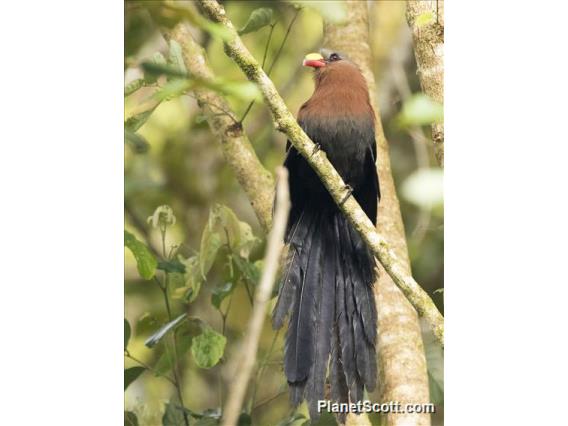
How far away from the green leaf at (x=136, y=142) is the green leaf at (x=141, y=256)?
0.91ft

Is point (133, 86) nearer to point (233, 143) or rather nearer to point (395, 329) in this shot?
point (233, 143)

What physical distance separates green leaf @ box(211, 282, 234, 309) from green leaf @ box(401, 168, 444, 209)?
0.61m

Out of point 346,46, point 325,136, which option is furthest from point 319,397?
point 346,46

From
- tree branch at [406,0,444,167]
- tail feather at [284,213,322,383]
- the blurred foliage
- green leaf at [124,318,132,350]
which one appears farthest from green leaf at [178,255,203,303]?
tree branch at [406,0,444,167]

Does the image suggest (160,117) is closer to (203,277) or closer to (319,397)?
(203,277)

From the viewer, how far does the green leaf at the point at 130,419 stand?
248 cm

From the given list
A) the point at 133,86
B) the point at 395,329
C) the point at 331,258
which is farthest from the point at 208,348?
the point at 133,86

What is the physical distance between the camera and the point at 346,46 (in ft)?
9.37

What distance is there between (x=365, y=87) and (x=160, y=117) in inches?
25.5

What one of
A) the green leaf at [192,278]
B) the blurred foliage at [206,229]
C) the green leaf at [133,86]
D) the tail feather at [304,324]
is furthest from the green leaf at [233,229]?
the green leaf at [133,86]

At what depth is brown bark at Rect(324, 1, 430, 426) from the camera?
2430 mm

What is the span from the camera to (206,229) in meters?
2.61

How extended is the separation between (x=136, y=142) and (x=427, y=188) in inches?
34.2

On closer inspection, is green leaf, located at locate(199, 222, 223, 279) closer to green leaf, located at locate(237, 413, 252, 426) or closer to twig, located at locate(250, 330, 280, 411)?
twig, located at locate(250, 330, 280, 411)
